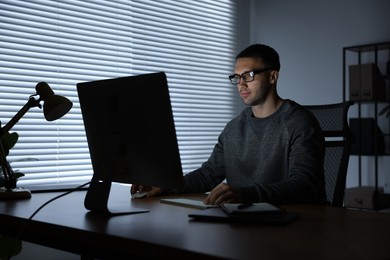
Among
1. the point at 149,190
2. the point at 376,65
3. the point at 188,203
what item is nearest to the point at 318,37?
the point at 376,65

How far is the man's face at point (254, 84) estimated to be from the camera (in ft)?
7.02

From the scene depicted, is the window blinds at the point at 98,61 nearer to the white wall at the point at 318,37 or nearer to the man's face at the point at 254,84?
the white wall at the point at 318,37

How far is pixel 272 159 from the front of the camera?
2.02 metres

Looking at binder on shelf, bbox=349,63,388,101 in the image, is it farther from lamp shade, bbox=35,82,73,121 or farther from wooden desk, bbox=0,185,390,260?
lamp shade, bbox=35,82,73,121

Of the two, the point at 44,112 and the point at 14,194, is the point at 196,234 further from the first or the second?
the point at 14,194

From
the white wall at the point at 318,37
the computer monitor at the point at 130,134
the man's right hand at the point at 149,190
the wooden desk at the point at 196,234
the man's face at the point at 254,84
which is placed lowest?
the man's right hand at the point at 149,190

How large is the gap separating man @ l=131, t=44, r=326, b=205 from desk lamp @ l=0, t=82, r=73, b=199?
0.41m

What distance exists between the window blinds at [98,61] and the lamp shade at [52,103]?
52cm

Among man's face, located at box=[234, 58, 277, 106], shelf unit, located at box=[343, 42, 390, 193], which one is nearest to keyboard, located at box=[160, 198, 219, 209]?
man's face, located at box=[234, 58, 277, 106]

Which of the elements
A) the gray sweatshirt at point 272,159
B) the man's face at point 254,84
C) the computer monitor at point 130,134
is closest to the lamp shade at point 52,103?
the computer monitor at point 130,134

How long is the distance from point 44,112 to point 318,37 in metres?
3.06

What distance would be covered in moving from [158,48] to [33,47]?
41.5 inches

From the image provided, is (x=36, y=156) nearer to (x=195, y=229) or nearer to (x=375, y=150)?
(x=195, y=229)

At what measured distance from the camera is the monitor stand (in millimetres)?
1433
